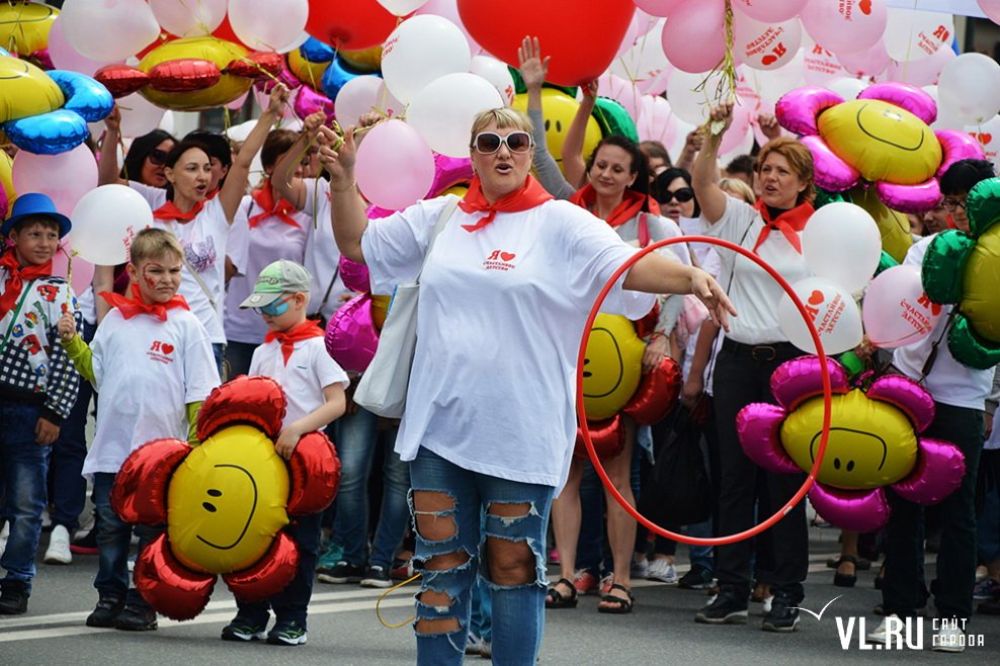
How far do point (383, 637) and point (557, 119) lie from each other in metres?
2.80

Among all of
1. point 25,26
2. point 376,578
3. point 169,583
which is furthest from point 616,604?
point 25,26

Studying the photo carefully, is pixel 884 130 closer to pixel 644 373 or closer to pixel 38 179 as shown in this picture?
pixel 644 373

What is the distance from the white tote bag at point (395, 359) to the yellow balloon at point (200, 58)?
2.57 meters

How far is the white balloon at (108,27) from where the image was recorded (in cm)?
768

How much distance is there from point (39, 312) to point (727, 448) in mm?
3215

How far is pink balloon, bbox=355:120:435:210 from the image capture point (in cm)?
713

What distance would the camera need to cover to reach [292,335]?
7270 mm

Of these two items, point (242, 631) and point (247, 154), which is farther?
point (247, 154)

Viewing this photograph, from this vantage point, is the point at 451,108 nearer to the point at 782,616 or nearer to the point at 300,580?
the point at 300,580

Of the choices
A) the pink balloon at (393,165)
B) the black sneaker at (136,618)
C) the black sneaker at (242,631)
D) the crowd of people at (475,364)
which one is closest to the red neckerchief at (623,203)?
the crowd of people at (475,364)

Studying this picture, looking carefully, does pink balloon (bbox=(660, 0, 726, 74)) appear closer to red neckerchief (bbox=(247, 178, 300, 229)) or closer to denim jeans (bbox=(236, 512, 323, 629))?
denim jeans (bbox=(236, 512, 323, 629))

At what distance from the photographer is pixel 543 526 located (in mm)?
5223

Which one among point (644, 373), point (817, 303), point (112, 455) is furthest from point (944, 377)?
point (112, 455)

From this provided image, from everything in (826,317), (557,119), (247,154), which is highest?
(557,119)
